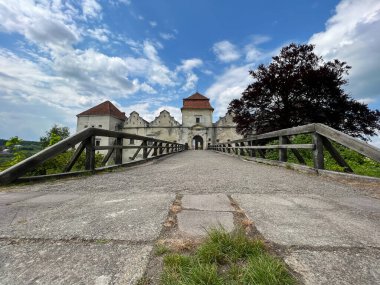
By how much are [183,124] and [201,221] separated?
43844 mm

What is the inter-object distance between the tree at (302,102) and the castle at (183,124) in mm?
29250

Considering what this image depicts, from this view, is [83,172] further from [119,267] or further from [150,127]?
[150,127]

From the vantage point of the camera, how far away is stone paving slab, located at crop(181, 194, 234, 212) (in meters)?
1.98

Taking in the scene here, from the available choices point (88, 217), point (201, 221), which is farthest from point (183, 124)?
point (201, 221)

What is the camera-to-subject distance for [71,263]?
3.56ft

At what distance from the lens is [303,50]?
49.7 ft

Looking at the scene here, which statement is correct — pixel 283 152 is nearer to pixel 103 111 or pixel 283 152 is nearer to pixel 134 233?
pixel 134 233

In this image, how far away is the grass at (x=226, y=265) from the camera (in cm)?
92

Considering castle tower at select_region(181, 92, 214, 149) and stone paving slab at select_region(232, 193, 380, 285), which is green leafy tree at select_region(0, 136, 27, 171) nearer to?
stone paving slab at select_region(232, 193, 380, 285)

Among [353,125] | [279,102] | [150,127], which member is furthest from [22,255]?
[150,127]

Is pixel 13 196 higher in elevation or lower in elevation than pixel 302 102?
lower

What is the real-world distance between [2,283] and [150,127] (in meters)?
45.7

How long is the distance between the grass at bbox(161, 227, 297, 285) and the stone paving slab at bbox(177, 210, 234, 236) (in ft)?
0.73

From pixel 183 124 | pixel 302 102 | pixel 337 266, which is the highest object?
pixel 183 124
